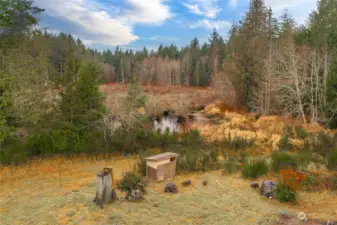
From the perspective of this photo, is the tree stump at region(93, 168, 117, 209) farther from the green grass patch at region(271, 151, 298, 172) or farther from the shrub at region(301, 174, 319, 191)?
the green grass patch at region(271, 151, 298, 172)

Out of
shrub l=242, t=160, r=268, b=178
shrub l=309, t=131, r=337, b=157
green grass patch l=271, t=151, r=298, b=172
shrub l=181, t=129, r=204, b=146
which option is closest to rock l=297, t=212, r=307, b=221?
shrub l=242, t=160, r=268, b=178

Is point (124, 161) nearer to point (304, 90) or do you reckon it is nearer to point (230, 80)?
point (304, 90)

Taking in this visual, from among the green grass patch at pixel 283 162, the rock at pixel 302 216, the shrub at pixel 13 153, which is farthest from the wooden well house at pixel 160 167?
the shrub at pixel 13 153

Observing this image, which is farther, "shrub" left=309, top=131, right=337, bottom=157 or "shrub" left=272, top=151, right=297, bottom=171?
"shrub" left=309, top=131, right=337, bottom=157

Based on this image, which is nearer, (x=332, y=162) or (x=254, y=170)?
(x=254, y=170)

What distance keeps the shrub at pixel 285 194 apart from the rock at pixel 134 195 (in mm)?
2674

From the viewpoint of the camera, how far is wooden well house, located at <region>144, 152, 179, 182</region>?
5.76 meters

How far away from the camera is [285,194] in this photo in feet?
15.2

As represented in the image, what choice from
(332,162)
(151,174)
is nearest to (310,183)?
(332,162)

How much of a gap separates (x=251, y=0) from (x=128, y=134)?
18475 millimetres

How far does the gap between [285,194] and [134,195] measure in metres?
2.87

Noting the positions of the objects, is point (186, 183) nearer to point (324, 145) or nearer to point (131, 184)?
point (131, 184)

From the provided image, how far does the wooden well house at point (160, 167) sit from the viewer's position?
5.76 metres

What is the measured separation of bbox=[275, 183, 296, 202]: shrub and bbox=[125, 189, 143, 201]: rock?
8.77 ft
